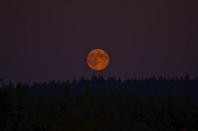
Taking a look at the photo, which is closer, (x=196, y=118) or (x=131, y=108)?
(x=196, y=118)

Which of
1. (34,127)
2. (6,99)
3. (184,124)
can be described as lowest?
(184,124)

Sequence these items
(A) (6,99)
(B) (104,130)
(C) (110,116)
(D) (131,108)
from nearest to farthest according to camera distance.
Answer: (A) (6,99) → (B) (104,130) → (C) (110,116) → (D) (131,108)

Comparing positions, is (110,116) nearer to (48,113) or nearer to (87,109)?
(87,109)

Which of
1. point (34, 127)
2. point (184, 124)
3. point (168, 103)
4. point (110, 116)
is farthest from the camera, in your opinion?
point (110, 116)

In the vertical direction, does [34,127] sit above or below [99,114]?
above

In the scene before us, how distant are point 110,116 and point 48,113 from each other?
15342 millimetres

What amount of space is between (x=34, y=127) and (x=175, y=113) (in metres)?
65.7

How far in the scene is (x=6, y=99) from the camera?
22578mm

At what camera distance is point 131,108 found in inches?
4154

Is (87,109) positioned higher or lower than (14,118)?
lower

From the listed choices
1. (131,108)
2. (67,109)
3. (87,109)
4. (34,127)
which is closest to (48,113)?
(67,109)

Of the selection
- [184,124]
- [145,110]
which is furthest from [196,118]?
[145,110]

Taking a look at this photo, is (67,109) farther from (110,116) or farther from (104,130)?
(104,130)

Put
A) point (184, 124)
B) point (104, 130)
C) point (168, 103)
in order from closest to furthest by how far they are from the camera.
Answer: point (104, 130), point (184, 124), point (168, 103)
